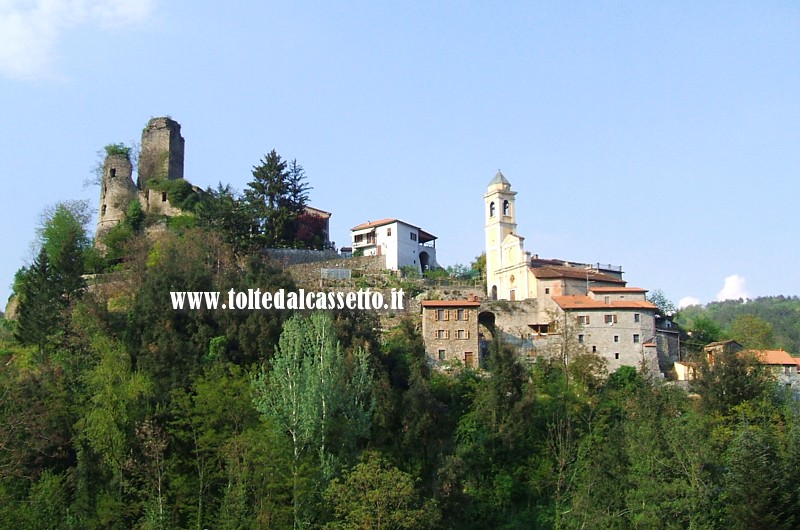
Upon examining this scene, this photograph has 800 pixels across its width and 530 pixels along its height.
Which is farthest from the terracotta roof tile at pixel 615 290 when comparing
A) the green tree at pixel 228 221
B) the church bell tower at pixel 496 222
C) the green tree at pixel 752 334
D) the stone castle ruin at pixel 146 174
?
the stone castle ruin at pixel 146 174

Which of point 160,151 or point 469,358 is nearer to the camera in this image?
point 469,358

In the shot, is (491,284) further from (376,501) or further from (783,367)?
(376,501)

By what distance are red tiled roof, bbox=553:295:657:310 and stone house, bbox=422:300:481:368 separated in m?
5.80

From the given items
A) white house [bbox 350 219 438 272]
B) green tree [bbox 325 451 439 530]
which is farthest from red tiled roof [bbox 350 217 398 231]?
green tree [bbox 325 451 439 530]

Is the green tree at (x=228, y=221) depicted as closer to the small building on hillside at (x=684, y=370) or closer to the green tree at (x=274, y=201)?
the green tree at (x=274, y=201)

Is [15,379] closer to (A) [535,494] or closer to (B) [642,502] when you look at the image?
(A) [535,494]

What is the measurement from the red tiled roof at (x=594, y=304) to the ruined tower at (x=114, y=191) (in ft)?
111

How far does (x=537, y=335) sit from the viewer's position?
53219mm

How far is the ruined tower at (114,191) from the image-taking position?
219ft

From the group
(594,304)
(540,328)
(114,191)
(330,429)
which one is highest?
(114,191)

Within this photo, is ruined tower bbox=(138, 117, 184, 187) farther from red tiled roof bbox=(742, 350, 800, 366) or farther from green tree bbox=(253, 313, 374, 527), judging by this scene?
red tiled roof bbox=(742, 350, 800, 366)

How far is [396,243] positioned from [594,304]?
1861 centimetres

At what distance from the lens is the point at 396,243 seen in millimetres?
66625

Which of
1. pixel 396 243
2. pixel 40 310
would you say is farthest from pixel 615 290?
pixel 40 310
